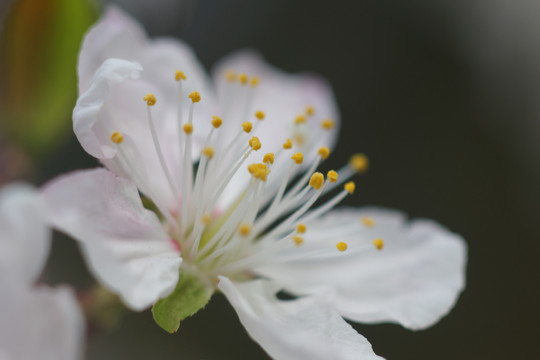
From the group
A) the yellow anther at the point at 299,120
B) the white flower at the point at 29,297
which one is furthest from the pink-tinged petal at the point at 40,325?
the yellow anther at the point at 299,120

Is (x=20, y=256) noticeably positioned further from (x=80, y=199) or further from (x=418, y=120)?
(x=418, y=120)

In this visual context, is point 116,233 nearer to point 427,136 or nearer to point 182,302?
point 182,302

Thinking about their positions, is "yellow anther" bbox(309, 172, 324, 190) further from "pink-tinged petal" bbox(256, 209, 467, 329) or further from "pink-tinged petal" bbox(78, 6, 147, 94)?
"pink-tinged petal" bbox(78, 6, 147, 94)

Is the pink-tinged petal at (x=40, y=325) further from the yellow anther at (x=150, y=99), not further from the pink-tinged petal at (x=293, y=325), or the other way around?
the yellow anther at (x=150, y=99)

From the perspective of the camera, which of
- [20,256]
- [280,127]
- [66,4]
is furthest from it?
[280,127]

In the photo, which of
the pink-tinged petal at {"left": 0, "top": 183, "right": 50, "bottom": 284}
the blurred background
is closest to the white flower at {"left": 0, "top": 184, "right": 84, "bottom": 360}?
the pink-tinged petal at {"left": 0, "top": 183, "right": 50, "bottom": 284}

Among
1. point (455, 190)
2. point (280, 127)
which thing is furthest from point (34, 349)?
point (455, 190)

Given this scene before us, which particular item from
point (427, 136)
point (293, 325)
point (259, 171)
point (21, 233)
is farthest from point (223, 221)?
point (427, 136)

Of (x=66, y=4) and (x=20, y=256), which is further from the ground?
(x=66, y=4)
